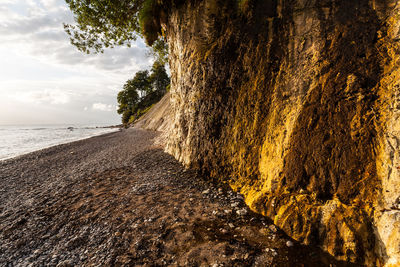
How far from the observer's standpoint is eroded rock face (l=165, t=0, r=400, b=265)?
3848mm

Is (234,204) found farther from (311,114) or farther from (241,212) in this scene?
(311,114)

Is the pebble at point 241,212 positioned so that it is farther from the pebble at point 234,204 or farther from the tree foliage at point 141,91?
the tree foliage at point 141,91

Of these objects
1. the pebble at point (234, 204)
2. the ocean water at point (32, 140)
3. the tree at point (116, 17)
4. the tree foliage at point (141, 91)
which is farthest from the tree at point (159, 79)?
the pebble at point (234, 204)

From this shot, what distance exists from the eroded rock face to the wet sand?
803mm

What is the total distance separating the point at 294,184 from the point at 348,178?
4.04 feet

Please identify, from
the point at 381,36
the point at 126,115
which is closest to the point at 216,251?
the point at 381,36

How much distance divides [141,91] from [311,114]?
7772 centimetres

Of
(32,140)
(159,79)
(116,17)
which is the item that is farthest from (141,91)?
(116,17)

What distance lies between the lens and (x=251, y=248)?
161 inches

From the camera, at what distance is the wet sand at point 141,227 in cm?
399

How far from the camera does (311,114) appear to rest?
495cm

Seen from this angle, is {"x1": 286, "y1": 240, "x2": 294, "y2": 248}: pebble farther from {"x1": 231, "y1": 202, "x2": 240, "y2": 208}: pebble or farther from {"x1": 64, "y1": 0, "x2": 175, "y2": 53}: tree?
{"x1": 64, "y1": 0, "x2": 175, "y2": 53}: tree

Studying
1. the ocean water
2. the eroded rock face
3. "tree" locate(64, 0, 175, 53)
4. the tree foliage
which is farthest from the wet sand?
the tree foliage

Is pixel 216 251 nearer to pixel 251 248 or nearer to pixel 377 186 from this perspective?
pixel 251 248
